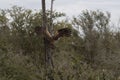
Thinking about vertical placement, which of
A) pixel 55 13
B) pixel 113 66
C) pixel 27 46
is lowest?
pixel 113 66

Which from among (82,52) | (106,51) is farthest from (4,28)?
(106,51)

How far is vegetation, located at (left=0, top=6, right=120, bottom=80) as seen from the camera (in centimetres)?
1797

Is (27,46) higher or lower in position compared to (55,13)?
lower

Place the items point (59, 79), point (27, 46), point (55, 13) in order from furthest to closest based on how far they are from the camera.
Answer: point (55, 13), point (27, 46), point (59, 79)

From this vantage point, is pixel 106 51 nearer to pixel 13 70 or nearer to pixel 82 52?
pixel 82 52

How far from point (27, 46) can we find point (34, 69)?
27.7 ft

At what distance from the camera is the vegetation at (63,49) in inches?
707

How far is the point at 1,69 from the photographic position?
17766 millimetres

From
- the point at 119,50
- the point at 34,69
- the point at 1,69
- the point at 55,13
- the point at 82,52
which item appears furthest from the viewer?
the point at 119,50

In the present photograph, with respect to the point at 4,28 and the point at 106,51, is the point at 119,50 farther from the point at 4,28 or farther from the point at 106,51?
the point at 4,28

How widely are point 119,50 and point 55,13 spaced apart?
11259mm

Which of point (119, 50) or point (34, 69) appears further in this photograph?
point (119, 50)

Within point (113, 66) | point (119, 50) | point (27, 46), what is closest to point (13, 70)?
point (27, 46)

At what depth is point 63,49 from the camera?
32.2m
